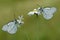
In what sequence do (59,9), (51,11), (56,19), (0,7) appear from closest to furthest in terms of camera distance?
(51,11) < (56,19) < (59,9) < (0,7)

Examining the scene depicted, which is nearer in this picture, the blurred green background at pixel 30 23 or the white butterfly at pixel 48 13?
the white butterfly at pixel 48 13

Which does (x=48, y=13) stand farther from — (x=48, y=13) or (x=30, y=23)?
(x=30, y=23)

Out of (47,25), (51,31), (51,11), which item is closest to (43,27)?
(47,25)

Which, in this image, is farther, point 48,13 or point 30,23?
point 30,23

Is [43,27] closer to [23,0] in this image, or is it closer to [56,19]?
[56,19]

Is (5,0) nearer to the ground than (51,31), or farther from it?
farther from it

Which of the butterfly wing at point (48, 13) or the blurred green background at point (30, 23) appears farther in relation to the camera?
the blurred green background at point (30, 23)

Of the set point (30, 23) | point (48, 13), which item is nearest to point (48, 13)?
point (48, 13)

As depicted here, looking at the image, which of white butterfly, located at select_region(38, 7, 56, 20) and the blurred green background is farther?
the blurred green background
